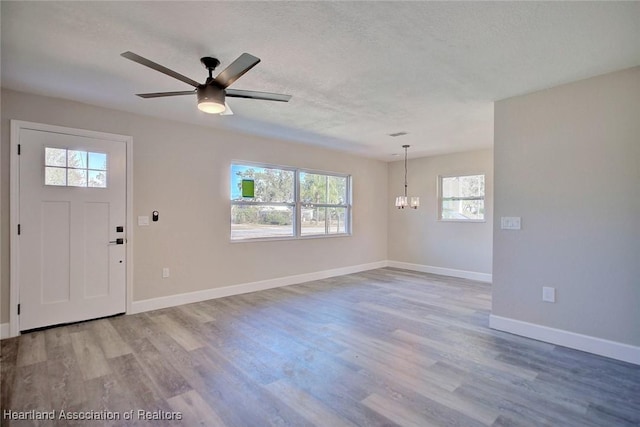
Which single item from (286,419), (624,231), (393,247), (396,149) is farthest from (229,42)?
(393,247)

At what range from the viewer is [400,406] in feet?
6.80

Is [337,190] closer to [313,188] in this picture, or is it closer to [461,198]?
[313,188]

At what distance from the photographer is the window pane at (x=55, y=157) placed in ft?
11.2

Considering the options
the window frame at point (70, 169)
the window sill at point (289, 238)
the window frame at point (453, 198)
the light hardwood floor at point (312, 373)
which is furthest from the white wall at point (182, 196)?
the window frame at point (453, 198)

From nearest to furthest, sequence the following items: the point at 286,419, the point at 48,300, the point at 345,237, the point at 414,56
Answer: the point at 286,419 → the point at 414,56 → the point at 48,300 → the point at 345,237

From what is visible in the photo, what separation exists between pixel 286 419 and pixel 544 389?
6.03 feet

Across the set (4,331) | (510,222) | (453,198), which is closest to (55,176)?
(4,331)

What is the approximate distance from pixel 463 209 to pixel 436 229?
67 cm

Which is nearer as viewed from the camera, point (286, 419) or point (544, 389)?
point (286, 419)

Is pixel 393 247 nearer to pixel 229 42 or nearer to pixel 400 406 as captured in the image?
pixel 400 406

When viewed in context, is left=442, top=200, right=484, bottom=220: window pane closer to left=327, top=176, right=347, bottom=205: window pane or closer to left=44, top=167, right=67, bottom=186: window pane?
left=327, top=176, right=347, bottom=205: window pane

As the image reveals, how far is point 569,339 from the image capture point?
9.80 ft

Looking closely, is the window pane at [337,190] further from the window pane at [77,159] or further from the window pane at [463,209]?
the window pane at [77,159]

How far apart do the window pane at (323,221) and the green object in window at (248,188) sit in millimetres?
1132
